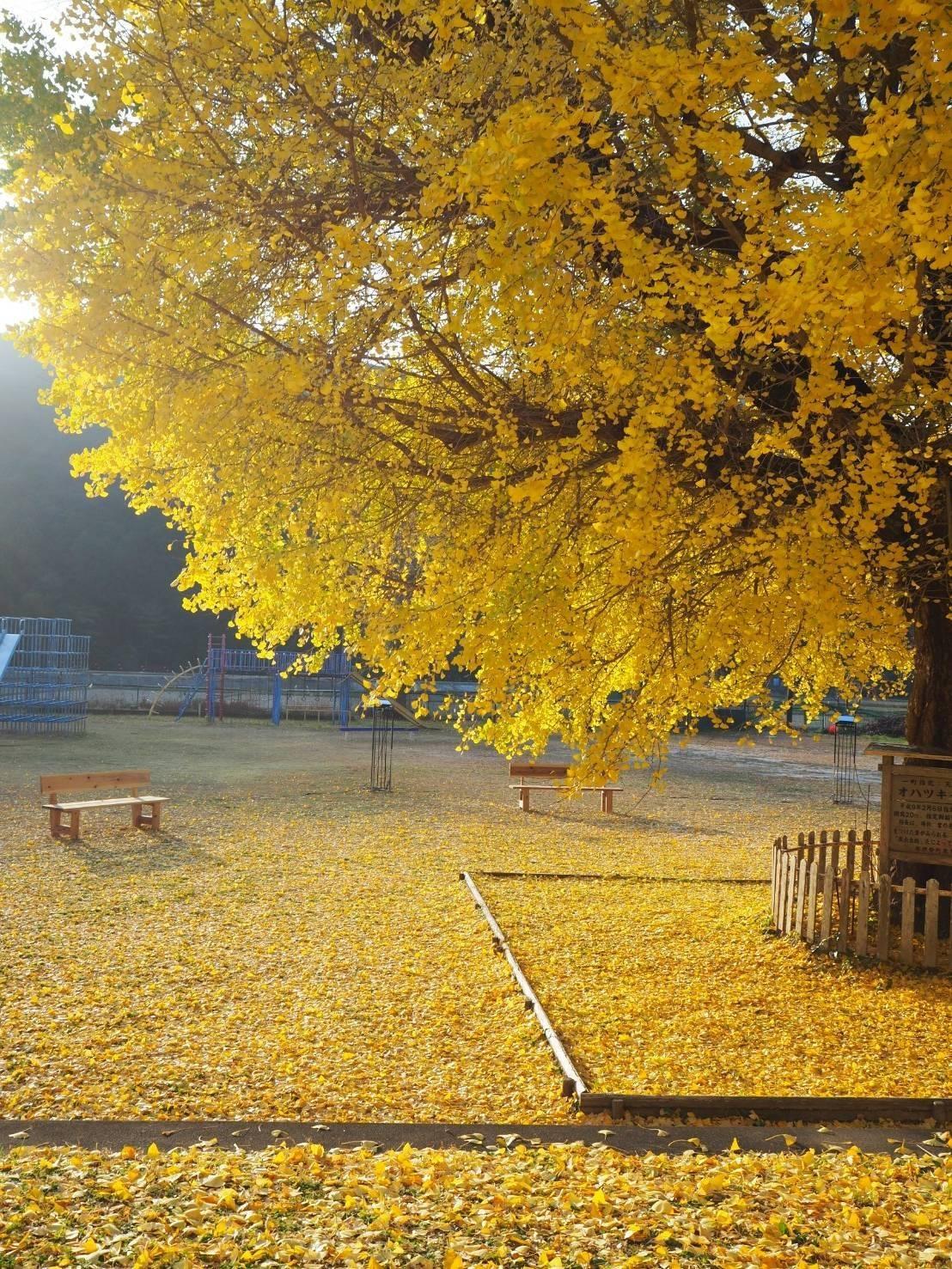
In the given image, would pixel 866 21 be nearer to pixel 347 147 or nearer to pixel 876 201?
pixel 876 201

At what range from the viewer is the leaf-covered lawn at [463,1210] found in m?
3.55

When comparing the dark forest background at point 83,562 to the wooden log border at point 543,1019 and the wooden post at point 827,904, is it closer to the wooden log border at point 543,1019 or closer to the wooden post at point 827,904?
the wooden log border at point 543,1019

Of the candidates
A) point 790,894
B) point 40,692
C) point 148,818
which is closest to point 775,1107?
Result: point 790,894

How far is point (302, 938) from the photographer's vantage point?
8789 millimetres

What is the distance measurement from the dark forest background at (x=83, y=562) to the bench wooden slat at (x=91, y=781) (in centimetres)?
4944

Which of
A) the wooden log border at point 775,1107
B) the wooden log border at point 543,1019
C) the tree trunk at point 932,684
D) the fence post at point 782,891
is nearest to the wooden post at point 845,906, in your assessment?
the fence post at point 782,891

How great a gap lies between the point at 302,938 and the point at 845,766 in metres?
19.2

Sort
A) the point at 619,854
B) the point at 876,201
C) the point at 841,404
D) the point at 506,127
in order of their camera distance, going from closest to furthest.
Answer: the point at 876,201
the point at 506,127
the point at 841,404
the point at 619,854

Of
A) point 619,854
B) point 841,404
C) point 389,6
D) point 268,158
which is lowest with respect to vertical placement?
point 619,854

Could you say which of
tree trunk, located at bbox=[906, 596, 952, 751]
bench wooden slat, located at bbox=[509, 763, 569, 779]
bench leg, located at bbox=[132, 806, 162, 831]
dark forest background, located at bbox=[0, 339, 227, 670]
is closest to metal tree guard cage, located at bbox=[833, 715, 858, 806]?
bench wooden slat, located at bbox=[509, 763, 569, 779]

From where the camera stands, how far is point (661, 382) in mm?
5602

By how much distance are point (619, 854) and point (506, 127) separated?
34.7ft

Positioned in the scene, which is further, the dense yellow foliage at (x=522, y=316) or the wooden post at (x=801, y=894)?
the wooden post at (x=801, y=894)

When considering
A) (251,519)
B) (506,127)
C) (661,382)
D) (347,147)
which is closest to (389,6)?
(347,147)
